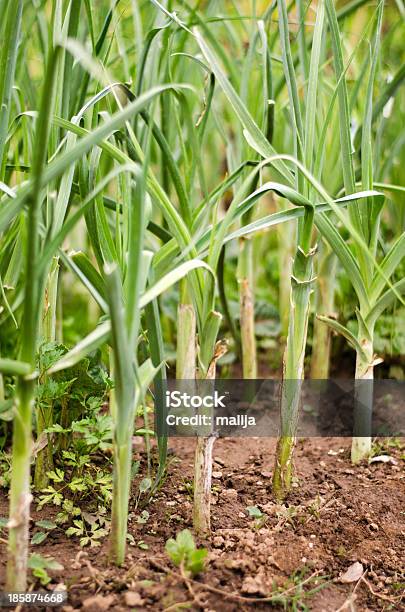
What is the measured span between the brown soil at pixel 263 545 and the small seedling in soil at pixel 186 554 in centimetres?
2

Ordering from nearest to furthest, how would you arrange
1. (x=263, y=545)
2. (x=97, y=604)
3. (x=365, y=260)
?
(x=97, y=604) < (x=263, y=545) < (x=365, y=260)

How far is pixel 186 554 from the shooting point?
41.7 inches

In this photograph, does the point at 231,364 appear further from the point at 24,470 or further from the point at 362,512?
the point at 24,470

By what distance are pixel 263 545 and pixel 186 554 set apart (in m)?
0.18

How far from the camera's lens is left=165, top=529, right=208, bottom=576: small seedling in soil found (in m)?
1.04

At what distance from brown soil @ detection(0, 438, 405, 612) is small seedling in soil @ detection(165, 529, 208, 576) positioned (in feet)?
0.07

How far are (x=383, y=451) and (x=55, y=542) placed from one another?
74 cm

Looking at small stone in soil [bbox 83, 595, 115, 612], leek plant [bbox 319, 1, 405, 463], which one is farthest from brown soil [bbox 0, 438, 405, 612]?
leek plant [bbox 319, 1, 405, 463]

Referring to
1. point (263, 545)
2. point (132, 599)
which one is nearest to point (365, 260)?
point (263, 545)

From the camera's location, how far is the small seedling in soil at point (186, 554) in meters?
1.04

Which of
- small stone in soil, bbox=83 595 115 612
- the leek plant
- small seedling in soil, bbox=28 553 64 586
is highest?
the leek plant

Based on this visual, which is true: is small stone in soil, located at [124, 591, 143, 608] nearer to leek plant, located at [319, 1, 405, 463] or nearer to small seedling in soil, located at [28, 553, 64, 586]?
small seedling in soil, located at [28, 553, 64, 586]

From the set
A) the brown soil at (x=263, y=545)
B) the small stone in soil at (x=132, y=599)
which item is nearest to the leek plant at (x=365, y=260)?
the brown soil at (x=263, y=545)

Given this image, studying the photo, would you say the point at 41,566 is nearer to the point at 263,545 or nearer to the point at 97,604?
the point at 97,604
